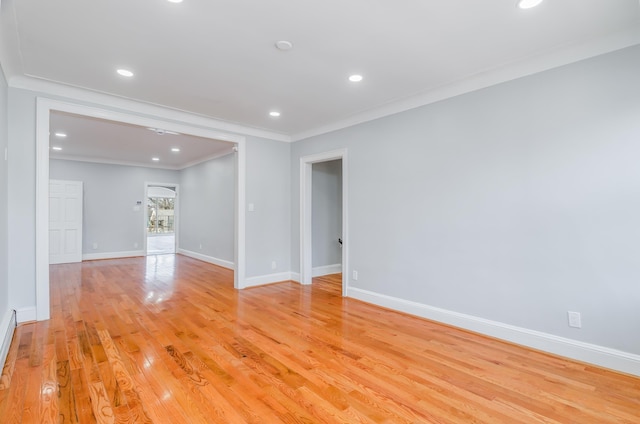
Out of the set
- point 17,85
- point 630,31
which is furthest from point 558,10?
point 17,85

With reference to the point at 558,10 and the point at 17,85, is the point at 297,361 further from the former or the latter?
the point at 17,85

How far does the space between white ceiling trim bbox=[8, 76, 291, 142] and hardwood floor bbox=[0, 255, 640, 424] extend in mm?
2480

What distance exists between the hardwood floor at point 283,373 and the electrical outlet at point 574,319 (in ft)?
0.98

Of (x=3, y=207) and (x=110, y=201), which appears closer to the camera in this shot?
(x=3, y=207)

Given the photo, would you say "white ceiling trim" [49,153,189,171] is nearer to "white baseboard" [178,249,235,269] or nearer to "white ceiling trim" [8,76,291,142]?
"white baseboard" [178,249,235,269]

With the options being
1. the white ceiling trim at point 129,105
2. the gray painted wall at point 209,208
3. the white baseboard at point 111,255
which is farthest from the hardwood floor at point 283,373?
the white baseboard at point 111,255

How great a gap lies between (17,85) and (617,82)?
5.52m

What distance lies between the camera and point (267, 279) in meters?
5.31

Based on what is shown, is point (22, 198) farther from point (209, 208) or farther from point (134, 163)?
point (134, 163)

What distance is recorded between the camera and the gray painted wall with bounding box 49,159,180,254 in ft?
25.8

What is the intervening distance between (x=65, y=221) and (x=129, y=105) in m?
5.35

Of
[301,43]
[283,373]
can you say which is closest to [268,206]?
[301,43]

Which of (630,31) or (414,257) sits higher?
(630,31)

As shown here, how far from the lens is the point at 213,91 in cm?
355
